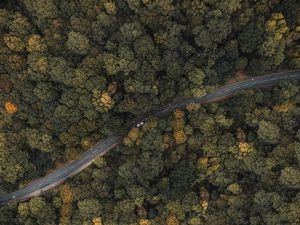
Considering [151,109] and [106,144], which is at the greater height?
[151,109]

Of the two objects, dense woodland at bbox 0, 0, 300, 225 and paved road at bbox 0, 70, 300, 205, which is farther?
paved road at bbox 0, 70, 300, 205

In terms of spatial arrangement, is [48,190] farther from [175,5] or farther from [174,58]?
[175,5]

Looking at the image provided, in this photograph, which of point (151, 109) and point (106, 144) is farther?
point (106, 144)

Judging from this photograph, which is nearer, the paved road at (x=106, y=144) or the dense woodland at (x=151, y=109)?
the dense woodland at (x=151, y=109)
